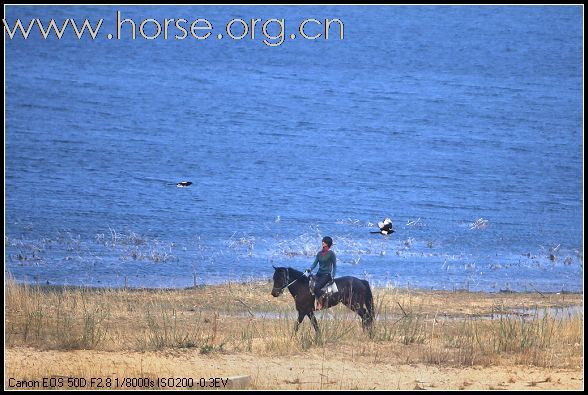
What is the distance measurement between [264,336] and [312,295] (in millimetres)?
1108

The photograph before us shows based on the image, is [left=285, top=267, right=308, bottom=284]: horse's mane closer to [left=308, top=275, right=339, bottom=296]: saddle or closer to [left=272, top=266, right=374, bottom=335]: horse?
[left=272, top=266, right=374, bottom=335]: horse

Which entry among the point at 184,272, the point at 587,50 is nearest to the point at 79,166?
the point at 184,272

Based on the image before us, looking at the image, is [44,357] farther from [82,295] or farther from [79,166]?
[79,166]

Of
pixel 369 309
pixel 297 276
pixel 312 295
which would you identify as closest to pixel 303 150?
pixel 369 309

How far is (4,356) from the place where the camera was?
1803 centimetres

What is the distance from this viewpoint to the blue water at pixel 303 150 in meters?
38.3

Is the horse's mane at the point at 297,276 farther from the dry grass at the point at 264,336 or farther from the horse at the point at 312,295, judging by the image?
the dry grass at the point at 264,336

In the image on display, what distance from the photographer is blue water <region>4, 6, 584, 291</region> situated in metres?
38.3

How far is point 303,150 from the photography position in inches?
2822

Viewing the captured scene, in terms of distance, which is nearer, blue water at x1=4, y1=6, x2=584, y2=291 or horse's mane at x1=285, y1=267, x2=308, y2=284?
horse's mane at x1=285, y1=267, x2=308, y2=284

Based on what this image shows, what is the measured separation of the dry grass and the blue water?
7356 millimetres

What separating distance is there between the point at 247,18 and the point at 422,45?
2099 centimetres

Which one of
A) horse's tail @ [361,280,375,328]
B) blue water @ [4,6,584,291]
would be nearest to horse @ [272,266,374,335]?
horse's tail @ [361,280,375,328]

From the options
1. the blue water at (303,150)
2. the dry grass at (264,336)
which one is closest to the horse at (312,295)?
the dry grass at (264,336)
